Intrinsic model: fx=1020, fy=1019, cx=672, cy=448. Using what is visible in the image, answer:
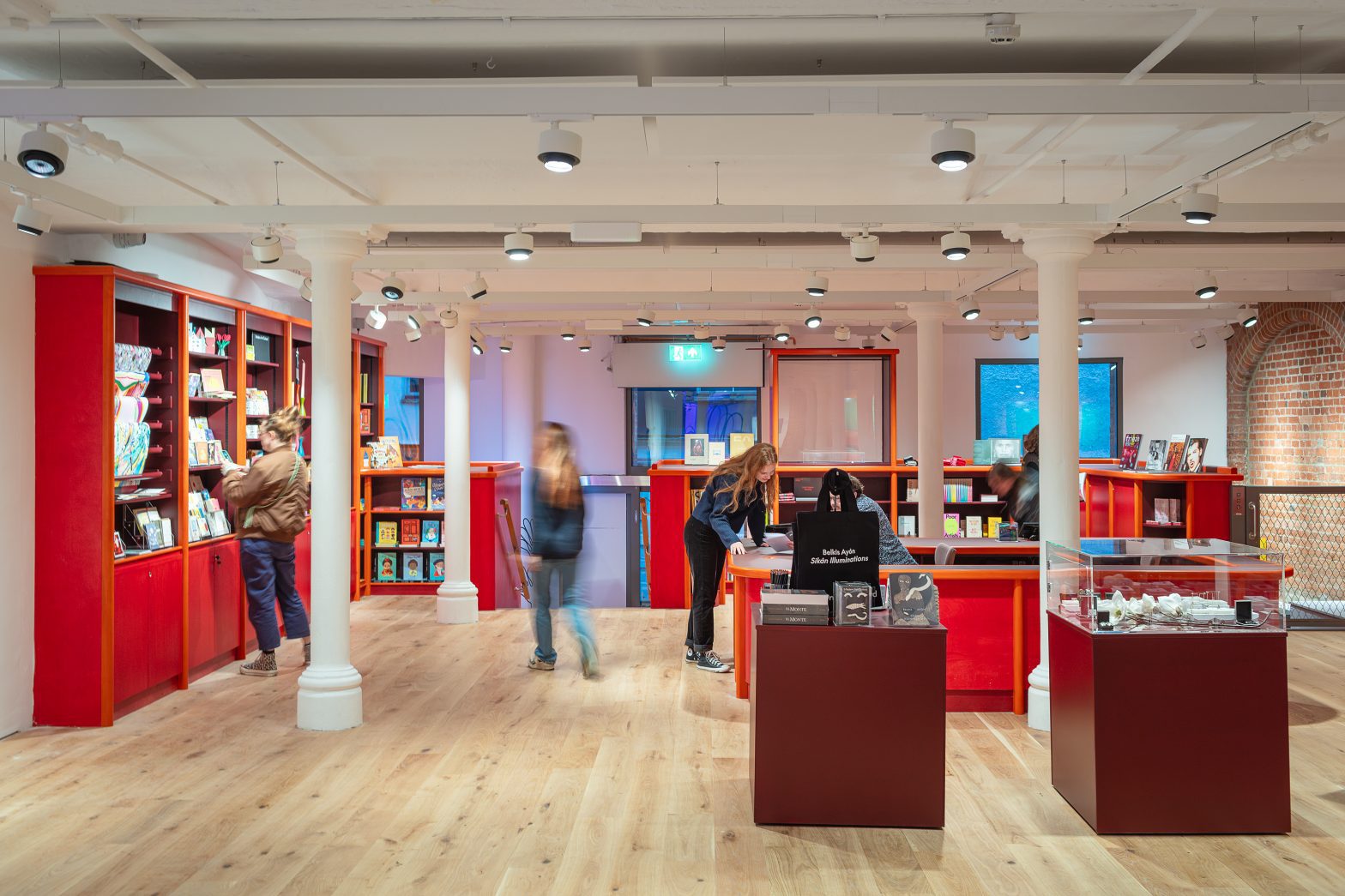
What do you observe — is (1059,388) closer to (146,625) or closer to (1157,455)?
(146,625)

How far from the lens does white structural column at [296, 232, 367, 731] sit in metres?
5.84

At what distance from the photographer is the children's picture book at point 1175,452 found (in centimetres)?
1025

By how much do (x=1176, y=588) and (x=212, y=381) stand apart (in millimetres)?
6294

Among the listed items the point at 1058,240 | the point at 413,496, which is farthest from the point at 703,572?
the point at 413,496

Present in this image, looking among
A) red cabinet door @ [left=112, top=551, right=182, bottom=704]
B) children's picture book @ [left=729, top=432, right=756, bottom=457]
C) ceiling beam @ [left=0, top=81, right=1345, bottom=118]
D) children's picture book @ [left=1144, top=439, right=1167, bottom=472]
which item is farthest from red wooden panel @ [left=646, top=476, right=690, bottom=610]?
ceiling beam @ [left=0, top=81, right=1345, bottom=118]

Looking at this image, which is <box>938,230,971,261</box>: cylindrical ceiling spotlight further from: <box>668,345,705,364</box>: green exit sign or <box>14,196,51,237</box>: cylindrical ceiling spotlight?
<box>668,345,705,364</box>: green exit sign

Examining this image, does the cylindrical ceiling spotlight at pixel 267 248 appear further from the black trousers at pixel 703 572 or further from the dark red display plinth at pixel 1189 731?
the dark red display plinth at pixel 1189 731

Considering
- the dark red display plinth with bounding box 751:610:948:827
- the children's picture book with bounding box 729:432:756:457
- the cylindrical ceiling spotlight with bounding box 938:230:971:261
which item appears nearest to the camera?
the dark red display plinth with bounding box 751:610:948:827

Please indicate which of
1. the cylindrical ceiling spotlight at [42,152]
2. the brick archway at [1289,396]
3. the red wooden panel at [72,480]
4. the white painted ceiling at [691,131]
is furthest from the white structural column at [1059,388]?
the brick archway at [1289,396]

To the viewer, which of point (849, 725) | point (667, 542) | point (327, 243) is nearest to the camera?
point (849, 725)

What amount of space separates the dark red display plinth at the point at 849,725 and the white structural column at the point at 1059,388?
70.8 inches

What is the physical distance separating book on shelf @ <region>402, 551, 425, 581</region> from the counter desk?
5.36 m

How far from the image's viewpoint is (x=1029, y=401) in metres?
14.3

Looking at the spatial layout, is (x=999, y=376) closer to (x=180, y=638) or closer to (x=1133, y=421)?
(x=1133, y=421)
